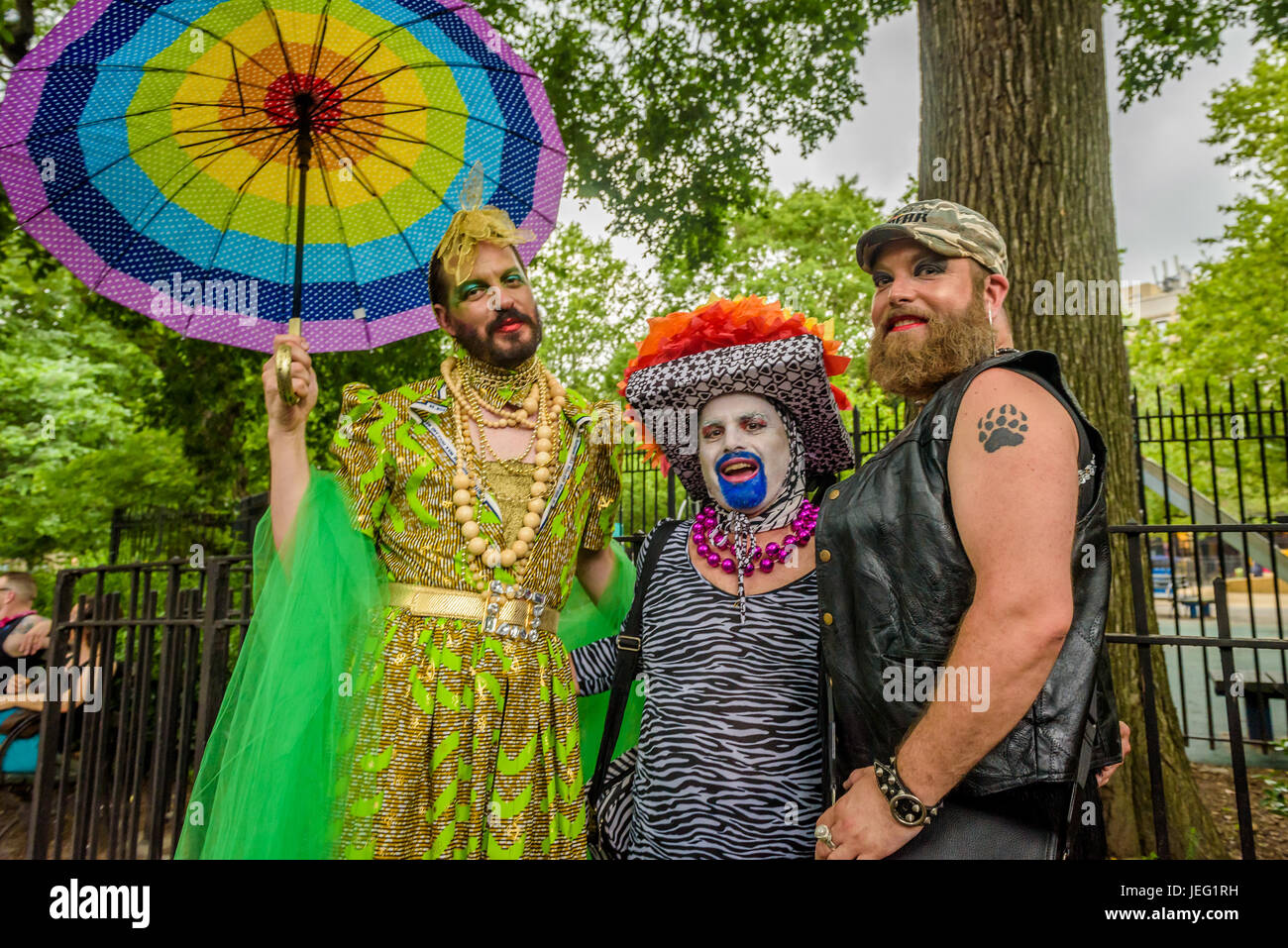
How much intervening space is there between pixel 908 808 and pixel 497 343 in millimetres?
1633

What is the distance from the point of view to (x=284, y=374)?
86.5 inches

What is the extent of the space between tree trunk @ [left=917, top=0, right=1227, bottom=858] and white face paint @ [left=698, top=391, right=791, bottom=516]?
2230mm

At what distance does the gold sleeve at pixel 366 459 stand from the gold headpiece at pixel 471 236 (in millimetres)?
473

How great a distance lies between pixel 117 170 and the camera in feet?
7.58

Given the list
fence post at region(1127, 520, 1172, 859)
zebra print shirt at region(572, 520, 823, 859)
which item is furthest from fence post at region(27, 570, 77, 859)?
fence post at region(1127, 520, 1172, 859)

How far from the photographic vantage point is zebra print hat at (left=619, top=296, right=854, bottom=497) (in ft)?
7.39

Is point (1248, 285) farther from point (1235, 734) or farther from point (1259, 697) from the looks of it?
point (1235, 734)

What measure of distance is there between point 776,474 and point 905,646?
701 mm

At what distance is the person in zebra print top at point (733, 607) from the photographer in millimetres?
1995

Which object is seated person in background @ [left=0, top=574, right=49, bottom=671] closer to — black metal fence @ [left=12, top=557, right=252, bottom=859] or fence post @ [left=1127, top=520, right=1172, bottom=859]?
black metal fence @ [left=12, top=557, right=252, bottom=859]

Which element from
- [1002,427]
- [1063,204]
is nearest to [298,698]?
[1002,427]

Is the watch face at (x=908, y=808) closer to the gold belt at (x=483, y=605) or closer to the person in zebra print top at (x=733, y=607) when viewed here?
the person in zebra print top at (x=733, y=607)

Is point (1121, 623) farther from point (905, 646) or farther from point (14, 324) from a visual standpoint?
point (14, 324)

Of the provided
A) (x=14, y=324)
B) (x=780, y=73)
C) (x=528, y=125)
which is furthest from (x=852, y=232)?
(x=528, y=125)
